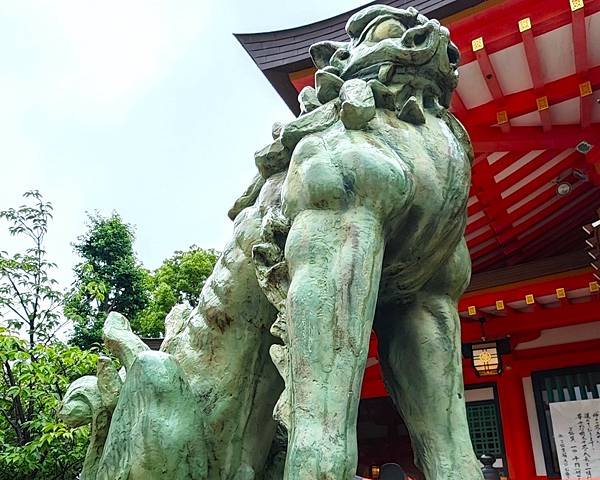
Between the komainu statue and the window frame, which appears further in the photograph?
the window frame

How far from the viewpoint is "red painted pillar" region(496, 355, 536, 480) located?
6.17m

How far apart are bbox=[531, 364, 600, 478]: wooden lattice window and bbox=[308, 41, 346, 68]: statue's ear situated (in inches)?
232

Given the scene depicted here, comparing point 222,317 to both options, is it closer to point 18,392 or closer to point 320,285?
point 320,285

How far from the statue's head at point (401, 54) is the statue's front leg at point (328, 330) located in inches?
15.4

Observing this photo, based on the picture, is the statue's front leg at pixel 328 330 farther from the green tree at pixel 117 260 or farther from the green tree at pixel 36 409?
the green tree at pixel 117 260

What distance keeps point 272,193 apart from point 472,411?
615cm

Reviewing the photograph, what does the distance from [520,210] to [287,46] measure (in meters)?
3.44

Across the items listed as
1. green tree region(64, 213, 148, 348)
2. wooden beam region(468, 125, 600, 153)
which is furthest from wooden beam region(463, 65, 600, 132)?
green tree region(64, 213, 148, 348)

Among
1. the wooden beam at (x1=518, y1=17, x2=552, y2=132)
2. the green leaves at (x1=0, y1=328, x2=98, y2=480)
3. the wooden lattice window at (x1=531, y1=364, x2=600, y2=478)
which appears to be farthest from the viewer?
the wooden lattice window at (x1=531, y1=364, x2=600, y2=478)

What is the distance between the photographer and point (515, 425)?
6.35 m

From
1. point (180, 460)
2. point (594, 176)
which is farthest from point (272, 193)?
point (594, 176)

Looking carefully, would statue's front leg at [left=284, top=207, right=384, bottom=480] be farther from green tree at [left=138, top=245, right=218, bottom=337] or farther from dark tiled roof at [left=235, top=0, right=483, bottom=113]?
green tree at [left=138, top=245, right=218, bottom=337]

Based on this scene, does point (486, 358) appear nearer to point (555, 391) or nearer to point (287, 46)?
point (555, 391)

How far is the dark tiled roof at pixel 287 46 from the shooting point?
3.98 m
